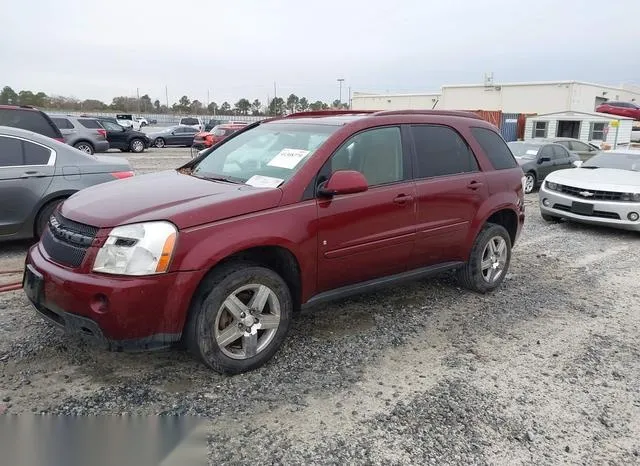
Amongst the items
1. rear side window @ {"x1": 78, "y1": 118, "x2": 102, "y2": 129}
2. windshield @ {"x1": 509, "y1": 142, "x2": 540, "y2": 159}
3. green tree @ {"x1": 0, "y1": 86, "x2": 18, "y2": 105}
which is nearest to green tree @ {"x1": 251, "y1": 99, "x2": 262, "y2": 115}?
green tree @ {"x1": 0, "y1": 86, "x2": 18, "y2": 105}

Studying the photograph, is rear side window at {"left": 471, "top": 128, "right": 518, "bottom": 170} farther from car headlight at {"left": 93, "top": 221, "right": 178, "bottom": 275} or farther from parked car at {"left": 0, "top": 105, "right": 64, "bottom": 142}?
parked car at {"left": 0, "top": 105, "right": 64, "bottom": 142}

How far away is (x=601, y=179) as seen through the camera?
29.1 feet

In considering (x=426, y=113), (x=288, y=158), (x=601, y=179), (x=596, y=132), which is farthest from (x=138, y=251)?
(x=596, y=132)

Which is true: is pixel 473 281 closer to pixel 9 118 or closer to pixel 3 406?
pixel 3 406

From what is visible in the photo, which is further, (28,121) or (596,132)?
(596,132)

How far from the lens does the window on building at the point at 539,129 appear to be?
31.5m

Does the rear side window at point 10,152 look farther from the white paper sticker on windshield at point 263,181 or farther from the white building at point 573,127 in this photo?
the white building at point 573,127

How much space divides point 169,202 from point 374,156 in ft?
5.51

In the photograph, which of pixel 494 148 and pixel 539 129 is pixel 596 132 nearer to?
pixel 539 129

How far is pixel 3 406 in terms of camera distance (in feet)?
9.86

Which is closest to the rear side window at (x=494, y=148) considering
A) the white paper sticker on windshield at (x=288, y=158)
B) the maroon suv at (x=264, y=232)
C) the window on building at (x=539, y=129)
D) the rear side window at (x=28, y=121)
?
the maroon suv at (x=264, y=232)

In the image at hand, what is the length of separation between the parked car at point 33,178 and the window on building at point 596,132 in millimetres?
31557

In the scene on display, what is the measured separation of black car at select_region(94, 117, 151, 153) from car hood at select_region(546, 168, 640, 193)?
19399 mm

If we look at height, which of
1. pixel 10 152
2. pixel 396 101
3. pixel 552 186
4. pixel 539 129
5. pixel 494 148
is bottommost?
pixel 552 186
